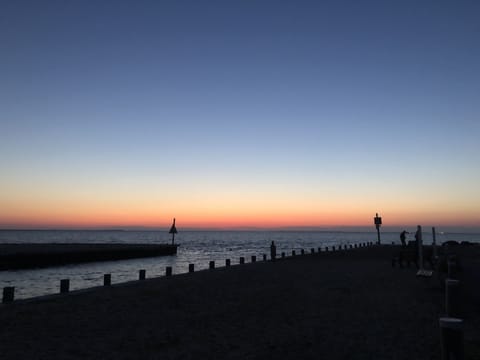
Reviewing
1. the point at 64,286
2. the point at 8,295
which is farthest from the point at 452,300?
the point at 64,286

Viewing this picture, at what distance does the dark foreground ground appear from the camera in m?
7.47

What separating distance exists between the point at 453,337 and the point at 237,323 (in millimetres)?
5271

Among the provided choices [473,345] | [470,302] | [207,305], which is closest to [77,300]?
[207,305]

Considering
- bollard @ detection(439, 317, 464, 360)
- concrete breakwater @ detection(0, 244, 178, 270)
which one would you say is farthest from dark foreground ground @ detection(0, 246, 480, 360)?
concrete breakwater @ detection(0, 244, 178, 270)

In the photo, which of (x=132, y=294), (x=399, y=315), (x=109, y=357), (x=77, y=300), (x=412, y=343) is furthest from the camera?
(x=132, y=294)

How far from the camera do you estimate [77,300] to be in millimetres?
12938

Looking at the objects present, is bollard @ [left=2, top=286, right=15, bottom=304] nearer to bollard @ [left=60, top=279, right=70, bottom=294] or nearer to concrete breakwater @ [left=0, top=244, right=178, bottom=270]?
bollard @ [left=60, top=279, right=70, bottom=294]

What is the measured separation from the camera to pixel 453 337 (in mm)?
5469

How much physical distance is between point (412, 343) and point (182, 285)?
35.1 ft

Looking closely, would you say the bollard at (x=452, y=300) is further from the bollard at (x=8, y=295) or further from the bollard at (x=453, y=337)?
the bollard at (x=8, y=295)

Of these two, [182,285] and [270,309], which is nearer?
[270,309]

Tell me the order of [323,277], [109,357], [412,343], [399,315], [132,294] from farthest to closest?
[323,277]
[132,294]
[399,315]
[412,343]
[109,357]

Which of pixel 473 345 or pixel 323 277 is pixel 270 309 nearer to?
pixel 473 345

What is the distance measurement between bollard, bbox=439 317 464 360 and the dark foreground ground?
160cm
